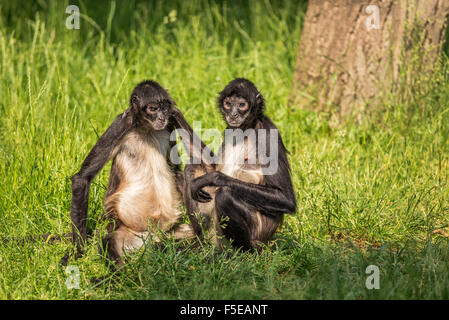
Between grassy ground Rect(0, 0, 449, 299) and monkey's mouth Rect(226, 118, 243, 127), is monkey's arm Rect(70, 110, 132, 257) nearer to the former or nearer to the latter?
grassy ground Rect(0, 0, 449, 299)

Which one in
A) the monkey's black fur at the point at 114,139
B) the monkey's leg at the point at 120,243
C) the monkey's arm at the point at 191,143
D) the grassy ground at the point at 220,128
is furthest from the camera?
the monkey's arm at the point at 191,143

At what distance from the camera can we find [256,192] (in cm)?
474

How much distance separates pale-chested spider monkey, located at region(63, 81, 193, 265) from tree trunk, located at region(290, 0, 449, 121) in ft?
8.54

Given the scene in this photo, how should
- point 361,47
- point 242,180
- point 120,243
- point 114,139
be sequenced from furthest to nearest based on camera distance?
point 361,47 → point 242,180 → point 114,139 → point 120,243

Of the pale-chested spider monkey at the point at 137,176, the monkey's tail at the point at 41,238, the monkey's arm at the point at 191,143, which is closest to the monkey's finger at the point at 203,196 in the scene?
the pale-chested spider monkey at the point at 137,176

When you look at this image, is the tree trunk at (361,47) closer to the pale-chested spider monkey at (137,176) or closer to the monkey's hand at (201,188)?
the pale-chested spider monkey at (137,176)

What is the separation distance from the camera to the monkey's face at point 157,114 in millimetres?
4902

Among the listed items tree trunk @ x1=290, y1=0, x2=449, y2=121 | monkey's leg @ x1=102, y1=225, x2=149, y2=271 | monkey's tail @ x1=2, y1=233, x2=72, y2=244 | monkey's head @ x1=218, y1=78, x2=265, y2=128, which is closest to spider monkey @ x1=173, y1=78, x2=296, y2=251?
monkey's head @ x1=218, y1=78, x2=265, y2=128

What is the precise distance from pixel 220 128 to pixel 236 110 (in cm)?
170

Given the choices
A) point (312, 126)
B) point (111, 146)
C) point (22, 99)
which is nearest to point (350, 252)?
point (111, 146)

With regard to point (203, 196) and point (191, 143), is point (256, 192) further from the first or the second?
point (191, 143)

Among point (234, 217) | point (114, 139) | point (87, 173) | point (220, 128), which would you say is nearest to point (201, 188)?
point (234, 217)

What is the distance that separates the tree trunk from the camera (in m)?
6.78

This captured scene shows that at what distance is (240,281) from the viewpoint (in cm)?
424
